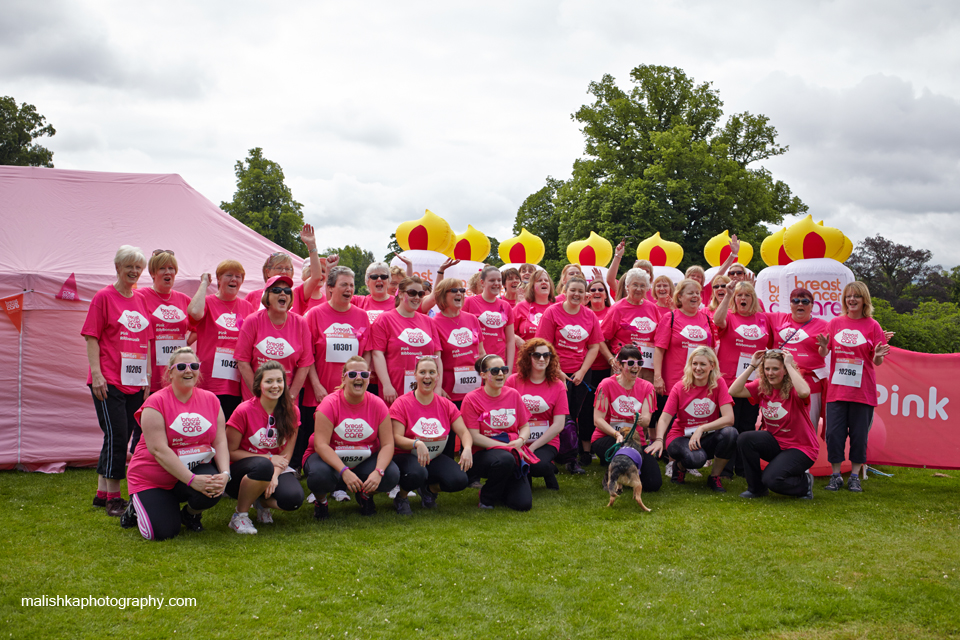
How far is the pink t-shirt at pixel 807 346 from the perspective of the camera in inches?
228

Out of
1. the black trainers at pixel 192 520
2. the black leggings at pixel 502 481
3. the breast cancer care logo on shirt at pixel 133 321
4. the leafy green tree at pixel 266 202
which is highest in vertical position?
the leafy green tree at pixel 266 202

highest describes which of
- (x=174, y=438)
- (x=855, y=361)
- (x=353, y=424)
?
(x=855, y=361)

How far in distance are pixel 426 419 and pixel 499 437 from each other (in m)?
0.60

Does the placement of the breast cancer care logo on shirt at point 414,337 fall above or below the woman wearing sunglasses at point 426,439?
above

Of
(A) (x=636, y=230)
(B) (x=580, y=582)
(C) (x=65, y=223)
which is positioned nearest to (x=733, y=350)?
(B) (x=580, y=582)

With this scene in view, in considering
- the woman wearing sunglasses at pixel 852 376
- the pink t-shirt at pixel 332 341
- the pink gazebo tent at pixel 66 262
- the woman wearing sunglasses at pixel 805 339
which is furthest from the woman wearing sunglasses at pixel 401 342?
the woman wearing sunglasses at pixel 852 376

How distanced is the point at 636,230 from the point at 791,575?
20.5m

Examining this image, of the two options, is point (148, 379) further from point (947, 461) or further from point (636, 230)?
point (636, 230)

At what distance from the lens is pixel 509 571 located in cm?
371

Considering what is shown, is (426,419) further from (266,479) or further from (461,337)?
(266,479)

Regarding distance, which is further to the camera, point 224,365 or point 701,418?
point 701,418

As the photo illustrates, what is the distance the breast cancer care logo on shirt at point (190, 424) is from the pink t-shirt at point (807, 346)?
458 cm

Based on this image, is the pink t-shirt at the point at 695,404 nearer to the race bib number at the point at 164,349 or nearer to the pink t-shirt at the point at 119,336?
the race bib number at the point at 164,349

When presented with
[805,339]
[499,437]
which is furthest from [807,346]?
[499,437]
